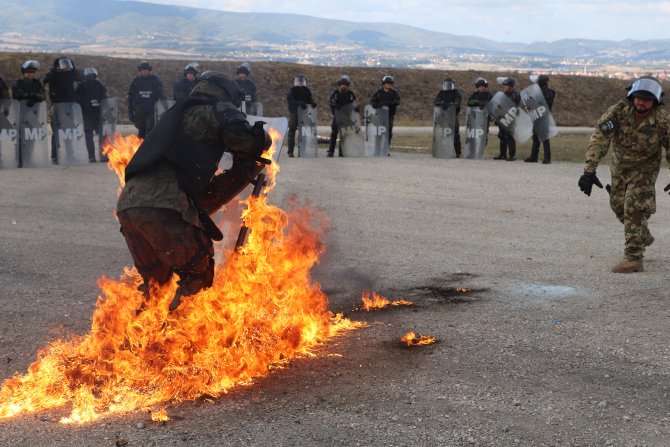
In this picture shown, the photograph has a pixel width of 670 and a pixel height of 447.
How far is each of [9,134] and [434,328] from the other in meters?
11.3

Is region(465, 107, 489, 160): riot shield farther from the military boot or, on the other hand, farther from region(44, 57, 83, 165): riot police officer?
the military boot

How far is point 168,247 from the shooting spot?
4.53 m

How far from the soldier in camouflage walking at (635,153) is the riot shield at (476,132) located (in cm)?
981

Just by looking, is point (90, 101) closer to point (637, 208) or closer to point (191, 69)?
point (191, 69)

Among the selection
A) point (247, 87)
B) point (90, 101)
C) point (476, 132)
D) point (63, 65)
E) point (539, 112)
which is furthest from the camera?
point (247, 87)

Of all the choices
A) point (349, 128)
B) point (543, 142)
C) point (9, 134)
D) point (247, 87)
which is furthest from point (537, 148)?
point (9, 134)

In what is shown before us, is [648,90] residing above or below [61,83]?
above

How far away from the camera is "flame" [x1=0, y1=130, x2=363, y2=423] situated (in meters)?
4.37

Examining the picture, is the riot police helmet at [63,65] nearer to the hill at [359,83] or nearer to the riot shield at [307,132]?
the riot shield at [307,132]

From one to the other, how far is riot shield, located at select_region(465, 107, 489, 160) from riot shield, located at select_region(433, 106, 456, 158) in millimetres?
365

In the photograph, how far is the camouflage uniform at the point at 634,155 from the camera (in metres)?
7.39

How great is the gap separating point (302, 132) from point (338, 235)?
8513 millimetres

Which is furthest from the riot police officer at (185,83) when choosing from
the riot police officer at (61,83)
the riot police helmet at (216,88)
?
the riot police helmet at (216,88)

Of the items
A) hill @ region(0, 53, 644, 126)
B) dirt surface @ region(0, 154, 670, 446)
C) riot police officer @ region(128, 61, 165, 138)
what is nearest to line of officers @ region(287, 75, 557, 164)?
riot police officer @ region(128, 61, 165, 138)
